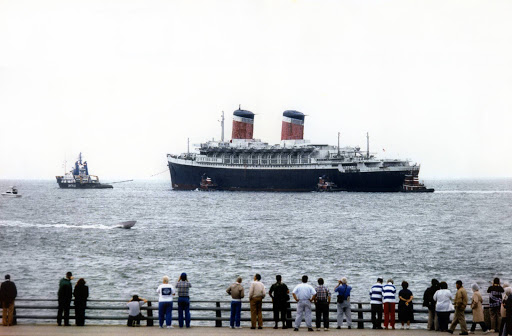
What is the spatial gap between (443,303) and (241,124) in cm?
12908

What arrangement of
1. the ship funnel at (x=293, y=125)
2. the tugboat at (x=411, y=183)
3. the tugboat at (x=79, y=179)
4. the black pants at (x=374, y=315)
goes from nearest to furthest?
the black pants at (x=374, y=315)
the tugboat at (x=411, y=183)
the ship funnel at (x=293, y=125)
the tugboat at (x=79, y=179)

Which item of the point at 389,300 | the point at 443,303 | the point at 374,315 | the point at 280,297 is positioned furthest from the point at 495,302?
the point at 280,297

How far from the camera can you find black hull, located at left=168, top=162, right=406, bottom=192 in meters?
127

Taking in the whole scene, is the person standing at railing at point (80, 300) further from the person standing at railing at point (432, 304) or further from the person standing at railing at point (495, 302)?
the person standing at railing at point (495, 302)

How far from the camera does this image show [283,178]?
133 m

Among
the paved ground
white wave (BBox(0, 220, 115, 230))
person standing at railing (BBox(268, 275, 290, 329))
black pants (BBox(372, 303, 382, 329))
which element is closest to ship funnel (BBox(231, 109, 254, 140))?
white wave (BBox(0, 220, 115, 230))

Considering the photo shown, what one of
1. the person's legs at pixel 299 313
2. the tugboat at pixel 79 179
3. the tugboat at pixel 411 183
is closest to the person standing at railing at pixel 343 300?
the person's legs at pixel 299 313

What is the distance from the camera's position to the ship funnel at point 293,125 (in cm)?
14412

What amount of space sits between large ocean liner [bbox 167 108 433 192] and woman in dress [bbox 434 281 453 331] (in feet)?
351

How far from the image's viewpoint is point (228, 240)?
190 feet

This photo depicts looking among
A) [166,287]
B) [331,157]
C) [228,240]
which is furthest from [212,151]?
[166,287]

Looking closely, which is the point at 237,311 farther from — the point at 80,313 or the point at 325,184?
the point at 325,184

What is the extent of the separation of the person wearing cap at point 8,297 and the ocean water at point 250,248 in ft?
44.9

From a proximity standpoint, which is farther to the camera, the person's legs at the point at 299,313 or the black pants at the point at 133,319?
the black pants at the point at 133,319
